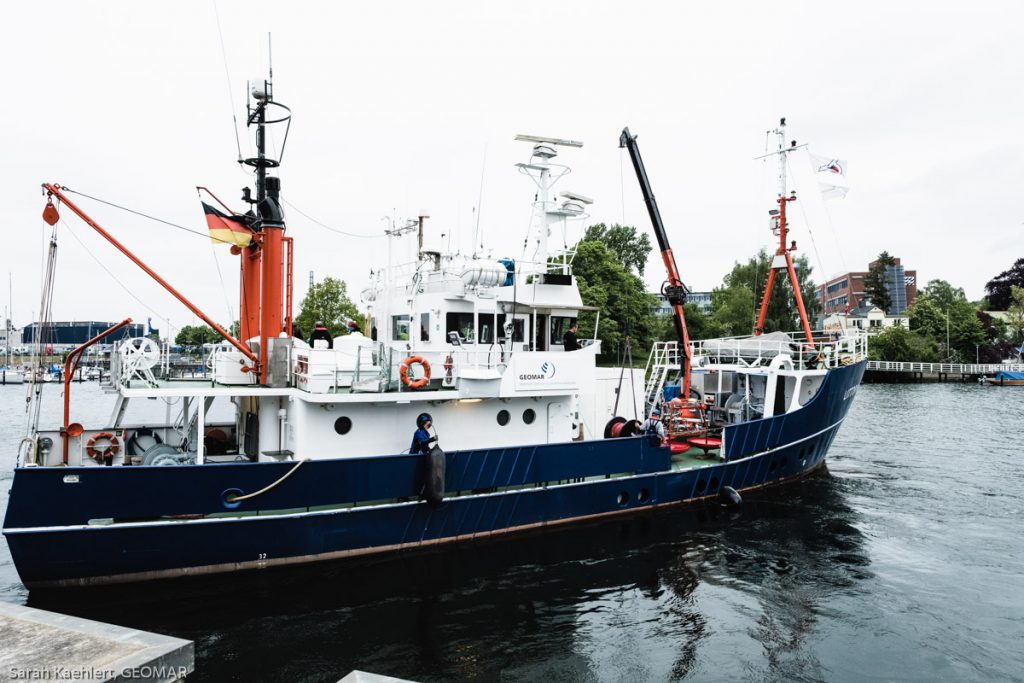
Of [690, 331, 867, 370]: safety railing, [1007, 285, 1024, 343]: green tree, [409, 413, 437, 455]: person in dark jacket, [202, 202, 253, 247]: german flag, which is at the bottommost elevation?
[409, 413, 437, 455]: person in dark jacket

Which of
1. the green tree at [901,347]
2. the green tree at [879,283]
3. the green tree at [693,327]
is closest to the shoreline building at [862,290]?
the green tree at [879,283]

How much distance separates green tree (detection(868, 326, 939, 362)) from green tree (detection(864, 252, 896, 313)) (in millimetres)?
21247

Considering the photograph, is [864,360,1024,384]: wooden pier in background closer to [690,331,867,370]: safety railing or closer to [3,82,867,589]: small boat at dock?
[690,331,867,370]: safety railing

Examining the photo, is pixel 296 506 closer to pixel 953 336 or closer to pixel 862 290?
pixel 953 336

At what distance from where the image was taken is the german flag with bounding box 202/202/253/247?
1199cm

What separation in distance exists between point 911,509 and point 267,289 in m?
16.5

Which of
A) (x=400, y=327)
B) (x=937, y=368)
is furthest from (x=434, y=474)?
(x=937, y=368)

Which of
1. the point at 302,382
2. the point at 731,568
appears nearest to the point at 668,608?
the point at 731,568

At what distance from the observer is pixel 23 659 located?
449 cm

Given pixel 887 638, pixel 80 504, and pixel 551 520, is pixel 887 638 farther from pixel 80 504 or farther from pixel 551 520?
pixel 80 504

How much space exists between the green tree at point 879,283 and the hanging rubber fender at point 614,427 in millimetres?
88178

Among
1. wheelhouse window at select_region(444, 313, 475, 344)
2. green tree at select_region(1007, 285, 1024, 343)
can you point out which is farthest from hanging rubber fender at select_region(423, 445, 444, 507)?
green tree at select_region(1007, 285, 1024, 343)

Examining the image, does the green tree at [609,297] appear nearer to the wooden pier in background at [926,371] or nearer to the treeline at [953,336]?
the wooden pier in background at [926,371]

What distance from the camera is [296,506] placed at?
10781mm
